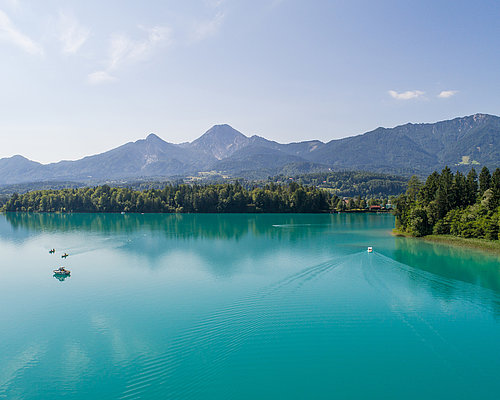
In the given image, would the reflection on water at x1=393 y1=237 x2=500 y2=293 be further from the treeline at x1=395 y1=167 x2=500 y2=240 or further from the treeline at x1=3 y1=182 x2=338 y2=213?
the treeline at x1=3 y1=182 x2=338 y2=213

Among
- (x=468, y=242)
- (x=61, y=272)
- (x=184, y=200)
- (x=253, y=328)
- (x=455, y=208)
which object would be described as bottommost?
(x=253, y=328)

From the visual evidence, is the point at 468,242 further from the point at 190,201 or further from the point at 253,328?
the point at 190,201

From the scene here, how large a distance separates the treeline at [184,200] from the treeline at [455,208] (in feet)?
185

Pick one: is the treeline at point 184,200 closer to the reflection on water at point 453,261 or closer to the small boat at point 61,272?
the reflection on water at point 453,261

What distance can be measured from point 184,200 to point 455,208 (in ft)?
316

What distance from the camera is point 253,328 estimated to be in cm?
2278

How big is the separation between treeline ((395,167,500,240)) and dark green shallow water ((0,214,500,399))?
1216cm

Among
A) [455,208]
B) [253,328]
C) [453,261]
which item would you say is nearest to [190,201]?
[455,208]

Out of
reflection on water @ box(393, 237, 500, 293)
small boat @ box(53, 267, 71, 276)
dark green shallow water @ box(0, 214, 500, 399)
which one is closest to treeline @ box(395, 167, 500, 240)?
reflection on water @ box(393, 237, 500, 293)

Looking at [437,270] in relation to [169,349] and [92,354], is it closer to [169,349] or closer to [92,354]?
[169,349]

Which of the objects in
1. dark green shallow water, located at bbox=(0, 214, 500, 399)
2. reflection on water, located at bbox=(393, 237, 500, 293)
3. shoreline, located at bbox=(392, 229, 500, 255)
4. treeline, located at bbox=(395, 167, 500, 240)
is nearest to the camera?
dark green shallow water, located at bbox=(0, 214, 500, 399)

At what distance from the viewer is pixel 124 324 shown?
23.9 meters

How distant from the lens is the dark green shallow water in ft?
55.3

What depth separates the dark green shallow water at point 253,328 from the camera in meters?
16.8
